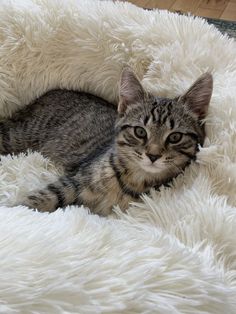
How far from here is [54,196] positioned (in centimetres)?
123

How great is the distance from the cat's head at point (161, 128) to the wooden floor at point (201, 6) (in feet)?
4.58

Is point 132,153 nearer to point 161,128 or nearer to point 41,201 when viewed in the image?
point 161,128

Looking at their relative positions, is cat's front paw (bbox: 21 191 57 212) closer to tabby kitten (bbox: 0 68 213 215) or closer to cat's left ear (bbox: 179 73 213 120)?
tabby kitten (bbox: 0 68 213 215)

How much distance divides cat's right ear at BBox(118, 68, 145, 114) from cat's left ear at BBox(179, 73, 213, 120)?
108mm

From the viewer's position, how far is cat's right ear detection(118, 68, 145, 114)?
4.00ft

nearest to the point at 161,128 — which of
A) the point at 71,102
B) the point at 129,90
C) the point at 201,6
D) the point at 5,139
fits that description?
the point at 129,90

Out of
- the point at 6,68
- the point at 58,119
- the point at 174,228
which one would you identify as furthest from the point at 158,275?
the point at 6,68

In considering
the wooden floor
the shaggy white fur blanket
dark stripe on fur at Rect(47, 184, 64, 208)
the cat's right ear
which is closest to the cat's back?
the shaggy white fur blanket

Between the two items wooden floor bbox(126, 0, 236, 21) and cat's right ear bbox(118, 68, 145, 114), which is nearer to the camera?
cat's right ear bbox(118, 68, 145, 114)

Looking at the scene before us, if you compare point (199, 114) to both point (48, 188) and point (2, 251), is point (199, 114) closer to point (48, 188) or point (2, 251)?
point (48, 188)

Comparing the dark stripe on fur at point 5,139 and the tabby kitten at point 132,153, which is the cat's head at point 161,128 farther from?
the dark stripe on fur at point 5,139

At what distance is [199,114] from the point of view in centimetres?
121

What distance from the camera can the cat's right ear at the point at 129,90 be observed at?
1.22 meters

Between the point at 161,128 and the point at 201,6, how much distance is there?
1619 mm
